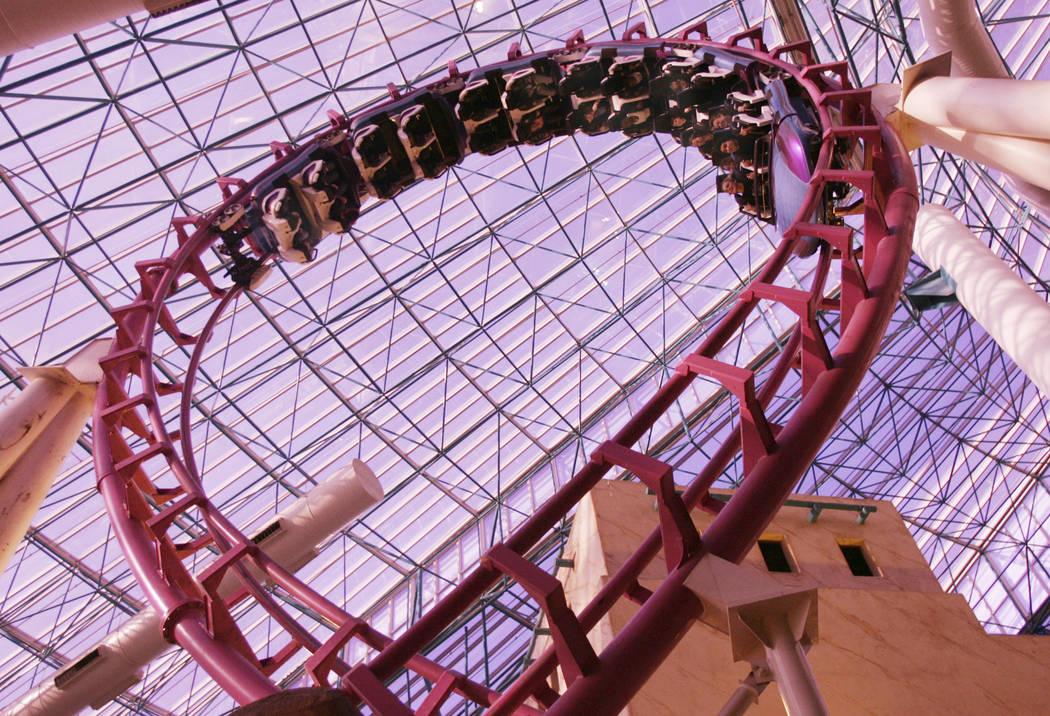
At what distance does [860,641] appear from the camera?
12.0m

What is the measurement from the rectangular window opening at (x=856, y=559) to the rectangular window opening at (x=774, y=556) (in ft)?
3.43

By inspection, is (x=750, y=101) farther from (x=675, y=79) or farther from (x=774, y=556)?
(x=774, y=556)

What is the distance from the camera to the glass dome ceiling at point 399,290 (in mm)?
20797

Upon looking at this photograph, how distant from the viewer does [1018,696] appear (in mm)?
11562

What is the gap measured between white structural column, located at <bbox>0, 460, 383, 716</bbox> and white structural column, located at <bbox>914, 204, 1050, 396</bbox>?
11775 millimetres

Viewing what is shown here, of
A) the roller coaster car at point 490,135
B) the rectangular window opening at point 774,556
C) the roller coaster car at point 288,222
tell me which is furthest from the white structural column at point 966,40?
the roller coaster car at point 288,222

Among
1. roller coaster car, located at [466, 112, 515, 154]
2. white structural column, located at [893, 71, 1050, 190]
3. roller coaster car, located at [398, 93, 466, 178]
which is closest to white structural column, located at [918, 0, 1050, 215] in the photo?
white structural column, located at [893, 71, 1050, 190]

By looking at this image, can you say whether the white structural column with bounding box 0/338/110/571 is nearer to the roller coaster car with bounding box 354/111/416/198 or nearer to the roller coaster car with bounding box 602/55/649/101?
the roller coaster car with bounding box 354/111/416/198

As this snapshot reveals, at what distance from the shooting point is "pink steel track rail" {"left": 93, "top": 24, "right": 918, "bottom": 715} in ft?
15.9

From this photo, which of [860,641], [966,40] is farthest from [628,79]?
[860,641]

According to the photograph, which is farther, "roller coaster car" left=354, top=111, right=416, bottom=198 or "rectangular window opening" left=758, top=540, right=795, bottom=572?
"roller coaster car" left=354, top=111, right=416, bottom=198

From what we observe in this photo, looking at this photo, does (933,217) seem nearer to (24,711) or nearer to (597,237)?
(597,237)

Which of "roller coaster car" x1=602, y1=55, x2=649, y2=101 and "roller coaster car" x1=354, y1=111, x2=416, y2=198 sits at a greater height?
"roller coaster car" x1=602, y1=55, x2=649, y2=101

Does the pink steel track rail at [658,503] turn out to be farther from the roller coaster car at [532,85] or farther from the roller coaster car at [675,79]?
the roller coaster car at [532,85]
